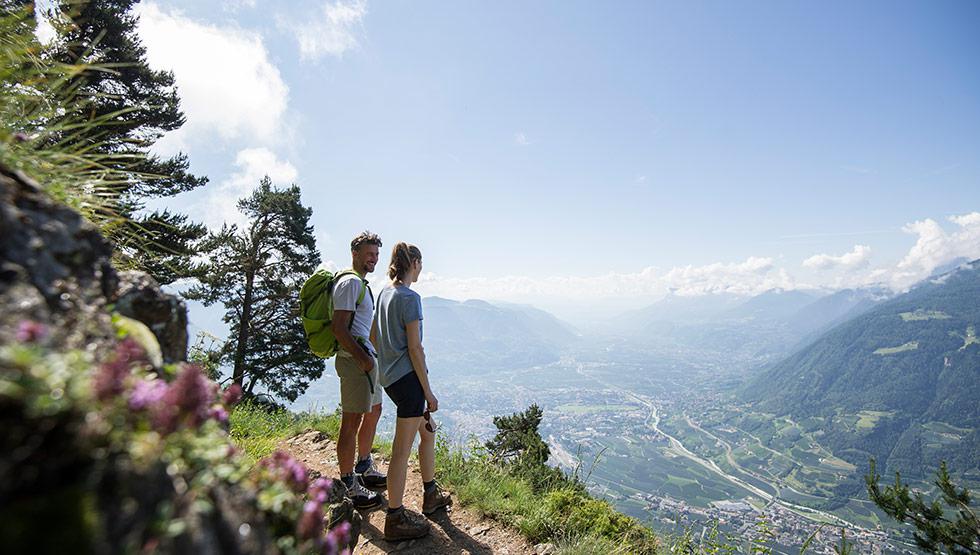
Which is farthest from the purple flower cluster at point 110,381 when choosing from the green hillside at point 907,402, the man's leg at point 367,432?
the green hillside at point 907,402

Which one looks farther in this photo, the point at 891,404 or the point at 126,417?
the point at 891,404

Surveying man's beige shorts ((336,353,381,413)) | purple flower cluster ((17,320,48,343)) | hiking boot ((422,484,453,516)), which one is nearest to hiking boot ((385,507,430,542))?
hiking boot ((422,484,453,516))

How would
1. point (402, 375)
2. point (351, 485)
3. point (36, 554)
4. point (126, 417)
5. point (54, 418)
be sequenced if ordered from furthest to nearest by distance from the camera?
point (351, 485) < point (402, 375) < point (126, 417) < point (54, 418) < point (36, 554)

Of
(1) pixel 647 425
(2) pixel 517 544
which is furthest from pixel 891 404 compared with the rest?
(2) pixel 517 544

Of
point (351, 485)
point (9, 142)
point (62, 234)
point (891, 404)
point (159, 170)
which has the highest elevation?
point (159, 170)

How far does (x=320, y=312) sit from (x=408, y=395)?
1.46 metres

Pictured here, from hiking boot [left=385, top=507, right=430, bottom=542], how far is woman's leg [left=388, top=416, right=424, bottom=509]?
0.10 m

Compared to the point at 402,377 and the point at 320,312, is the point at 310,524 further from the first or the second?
Result: the point at 320,312

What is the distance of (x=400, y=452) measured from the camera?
4.00 meters

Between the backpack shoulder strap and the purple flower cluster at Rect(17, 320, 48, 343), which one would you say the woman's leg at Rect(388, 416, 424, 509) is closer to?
the backpack shoulder strap

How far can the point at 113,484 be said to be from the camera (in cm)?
101

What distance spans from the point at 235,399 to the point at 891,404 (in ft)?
762

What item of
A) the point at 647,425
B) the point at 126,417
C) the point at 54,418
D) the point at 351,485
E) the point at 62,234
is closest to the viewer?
the point at 54,418

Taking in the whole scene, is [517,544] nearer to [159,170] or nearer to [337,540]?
[337,540]
